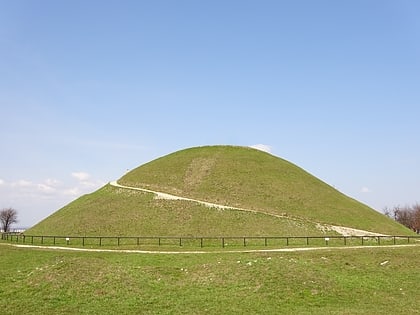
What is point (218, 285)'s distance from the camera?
83.4 ft

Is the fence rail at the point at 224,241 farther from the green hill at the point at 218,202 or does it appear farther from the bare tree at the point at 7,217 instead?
the bare tree at the point at 7,217

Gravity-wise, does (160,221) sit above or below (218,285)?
above

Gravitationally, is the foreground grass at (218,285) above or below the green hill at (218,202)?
below

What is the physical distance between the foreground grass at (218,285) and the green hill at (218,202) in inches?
774

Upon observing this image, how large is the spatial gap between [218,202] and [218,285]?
34437mm

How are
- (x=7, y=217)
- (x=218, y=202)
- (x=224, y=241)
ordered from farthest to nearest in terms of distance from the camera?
(x=7, y=217) → (x=218, y=202) → (x=224, y=241)

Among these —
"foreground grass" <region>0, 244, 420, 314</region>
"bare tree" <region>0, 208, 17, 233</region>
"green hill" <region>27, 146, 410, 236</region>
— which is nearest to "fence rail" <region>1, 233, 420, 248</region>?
"green hill" <region>27, 146, 410, 236</region>

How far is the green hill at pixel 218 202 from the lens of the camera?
2078 inches

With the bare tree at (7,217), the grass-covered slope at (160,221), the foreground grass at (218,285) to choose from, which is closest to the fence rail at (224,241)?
the grass-covered slope at (160,221)

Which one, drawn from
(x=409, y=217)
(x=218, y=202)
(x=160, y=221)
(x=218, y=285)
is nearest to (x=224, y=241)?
(x=160, y=221)

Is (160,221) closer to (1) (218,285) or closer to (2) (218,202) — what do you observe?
(2) (218,202)

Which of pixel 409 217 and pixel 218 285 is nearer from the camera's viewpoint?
pixel 218 285

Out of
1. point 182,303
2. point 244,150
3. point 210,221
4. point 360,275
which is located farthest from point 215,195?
point 182,303

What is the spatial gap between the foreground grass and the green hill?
1966 cm
